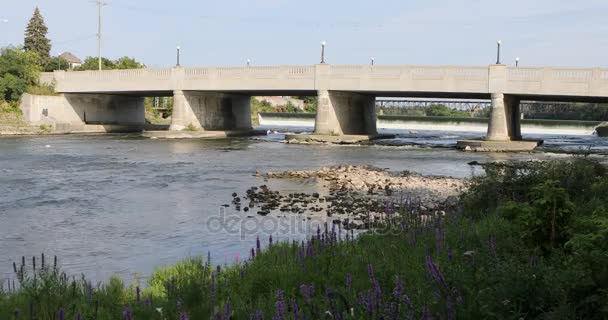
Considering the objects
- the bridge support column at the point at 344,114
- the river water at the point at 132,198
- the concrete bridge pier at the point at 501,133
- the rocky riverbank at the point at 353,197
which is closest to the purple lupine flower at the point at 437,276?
the river water at the point at 132,198

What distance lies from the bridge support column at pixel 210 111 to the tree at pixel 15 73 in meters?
19.1

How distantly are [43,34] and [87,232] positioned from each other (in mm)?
110506

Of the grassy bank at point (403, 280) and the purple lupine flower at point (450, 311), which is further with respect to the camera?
the grassy bank at point (403, 280)

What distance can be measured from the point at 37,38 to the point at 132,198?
102932 mm

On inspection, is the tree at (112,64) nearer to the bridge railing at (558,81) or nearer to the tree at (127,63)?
the tree at (127,63)

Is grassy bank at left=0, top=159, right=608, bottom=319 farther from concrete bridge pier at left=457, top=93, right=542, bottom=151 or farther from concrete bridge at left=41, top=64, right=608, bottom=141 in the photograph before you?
concrete bridge at left=41, top=64, right=608, bottom=141

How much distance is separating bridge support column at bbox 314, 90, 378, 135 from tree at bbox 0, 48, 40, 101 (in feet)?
114

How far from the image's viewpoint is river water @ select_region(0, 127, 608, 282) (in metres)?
11.3

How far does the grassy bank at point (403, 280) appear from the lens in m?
4.65

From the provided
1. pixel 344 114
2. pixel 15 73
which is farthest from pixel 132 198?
pixel 15 73

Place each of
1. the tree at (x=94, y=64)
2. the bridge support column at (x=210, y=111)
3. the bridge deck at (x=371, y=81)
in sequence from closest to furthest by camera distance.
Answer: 1. the bridge deck at (x=371, y=81)
2. the bridge support column at (x=210, y=111)
3. the tree at (x=94, y=64)

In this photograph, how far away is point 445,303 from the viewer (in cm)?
482

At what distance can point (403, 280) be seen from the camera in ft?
20.6

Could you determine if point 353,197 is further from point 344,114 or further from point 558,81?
point 344,114
